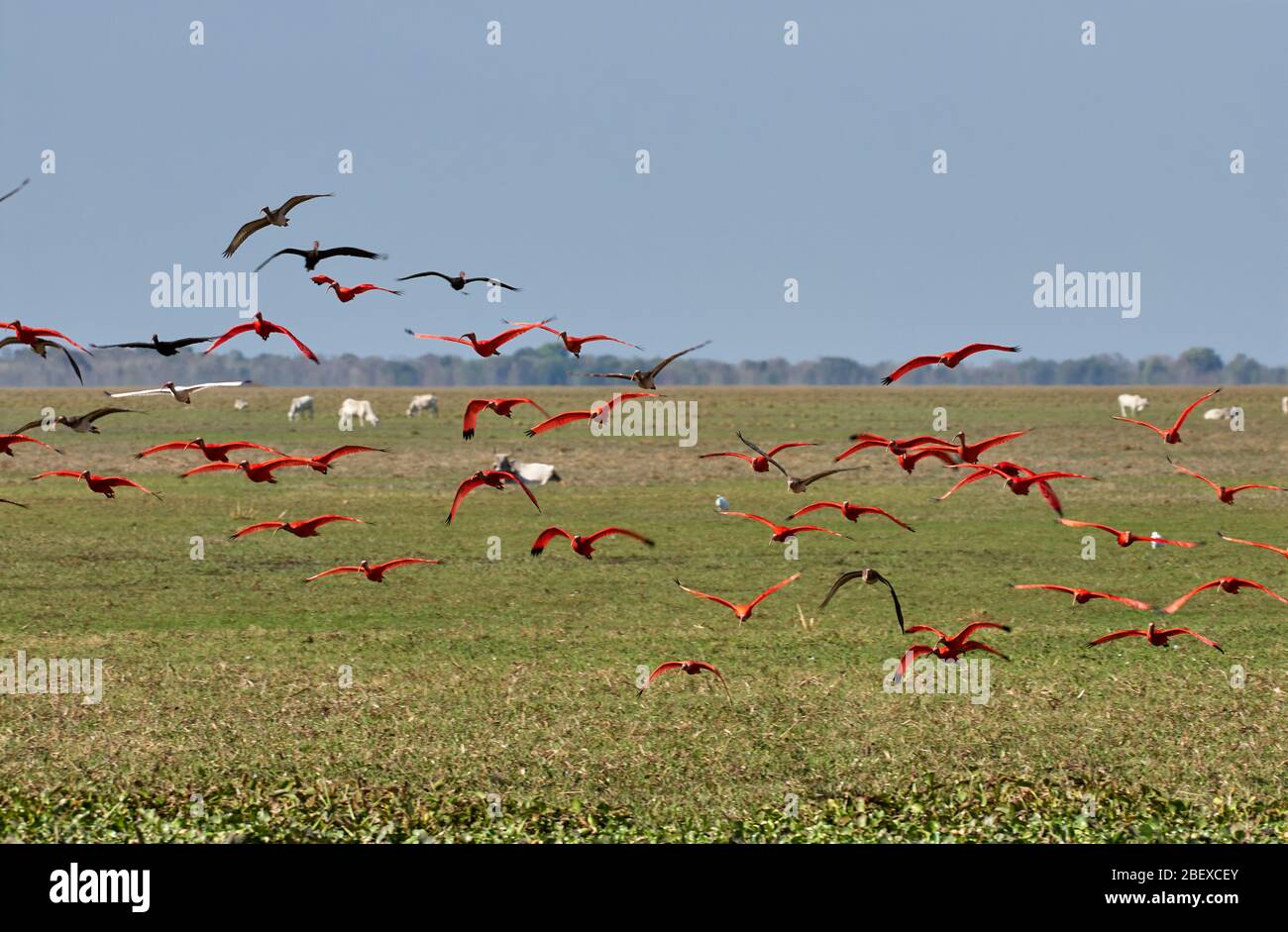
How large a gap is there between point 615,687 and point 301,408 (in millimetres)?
63401

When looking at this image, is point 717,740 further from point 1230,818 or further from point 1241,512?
point 1241,512

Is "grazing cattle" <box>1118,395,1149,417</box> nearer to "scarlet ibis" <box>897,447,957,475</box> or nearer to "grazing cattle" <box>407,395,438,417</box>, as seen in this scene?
"grazing cattle" <box>407,395,438,417</box>

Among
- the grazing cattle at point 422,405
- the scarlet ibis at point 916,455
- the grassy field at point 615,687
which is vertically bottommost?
the grassy field at point 615,687

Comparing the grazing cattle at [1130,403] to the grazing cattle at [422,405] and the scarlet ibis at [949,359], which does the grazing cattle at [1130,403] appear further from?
the scarlet ibis at [949,359]

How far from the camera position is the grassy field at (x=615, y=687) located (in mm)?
12266

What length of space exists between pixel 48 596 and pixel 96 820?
1234 cm

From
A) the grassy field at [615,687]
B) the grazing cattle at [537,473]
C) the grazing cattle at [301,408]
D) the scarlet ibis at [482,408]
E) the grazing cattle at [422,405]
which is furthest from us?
the grazing cattle at [422,405]

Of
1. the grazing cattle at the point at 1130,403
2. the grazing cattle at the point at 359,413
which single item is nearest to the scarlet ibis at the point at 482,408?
the grazing cattle at the point at 359,413

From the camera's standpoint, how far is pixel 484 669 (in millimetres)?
17656

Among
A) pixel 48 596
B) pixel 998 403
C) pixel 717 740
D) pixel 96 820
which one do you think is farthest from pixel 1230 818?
pixel 998 403

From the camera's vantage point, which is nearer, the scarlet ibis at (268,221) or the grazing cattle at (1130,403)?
the scarlet ibis at (268,221)

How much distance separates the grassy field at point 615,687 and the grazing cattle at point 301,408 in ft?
123

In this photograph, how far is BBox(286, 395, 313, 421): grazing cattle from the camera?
75281 millimetres

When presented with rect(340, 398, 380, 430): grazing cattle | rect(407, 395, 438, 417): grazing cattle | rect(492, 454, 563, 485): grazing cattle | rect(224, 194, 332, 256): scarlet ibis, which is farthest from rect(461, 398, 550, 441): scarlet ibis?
rect(407, 395, 438, 417): grazing cattle
